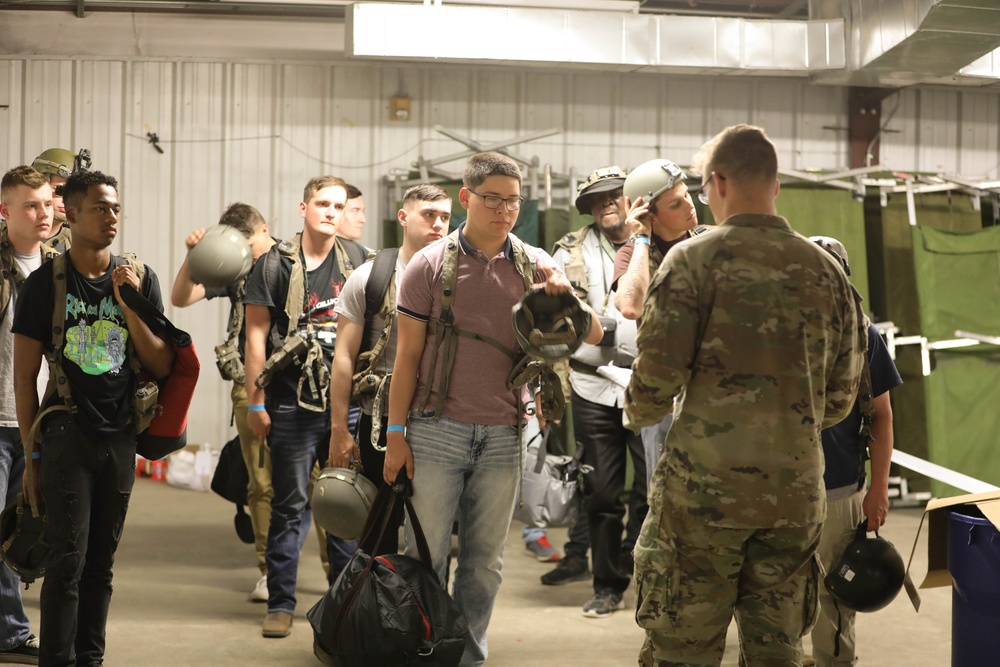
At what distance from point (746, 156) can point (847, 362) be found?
576mm

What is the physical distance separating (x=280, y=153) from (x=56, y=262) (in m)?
4.96

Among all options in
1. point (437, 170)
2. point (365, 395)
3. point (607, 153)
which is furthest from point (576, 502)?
point (607, 153)

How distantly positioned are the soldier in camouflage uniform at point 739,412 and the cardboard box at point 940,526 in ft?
3.17

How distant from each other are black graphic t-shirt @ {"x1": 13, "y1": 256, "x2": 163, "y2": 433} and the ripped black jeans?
0.07 meters

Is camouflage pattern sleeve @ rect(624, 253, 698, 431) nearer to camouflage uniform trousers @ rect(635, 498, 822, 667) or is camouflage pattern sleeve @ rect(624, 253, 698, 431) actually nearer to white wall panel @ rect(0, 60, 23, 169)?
camouflage uniform trousers @ rect(635, 498, 822, 667)

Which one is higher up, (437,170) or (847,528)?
(437,170)

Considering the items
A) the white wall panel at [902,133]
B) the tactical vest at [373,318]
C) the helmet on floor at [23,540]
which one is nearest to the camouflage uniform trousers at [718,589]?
the tactical vest at [373,318]

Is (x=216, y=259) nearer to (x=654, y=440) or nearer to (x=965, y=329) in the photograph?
(x=654, y=440)

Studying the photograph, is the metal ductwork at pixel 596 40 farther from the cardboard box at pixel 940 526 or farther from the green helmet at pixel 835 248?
the cardboard box at pixel 940 526

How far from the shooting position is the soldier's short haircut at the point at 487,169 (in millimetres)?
3146

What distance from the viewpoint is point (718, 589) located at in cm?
245

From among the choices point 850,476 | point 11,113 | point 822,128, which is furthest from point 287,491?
point 822,128

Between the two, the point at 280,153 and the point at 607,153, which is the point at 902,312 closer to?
the point at 607,153

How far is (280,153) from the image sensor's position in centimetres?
803
